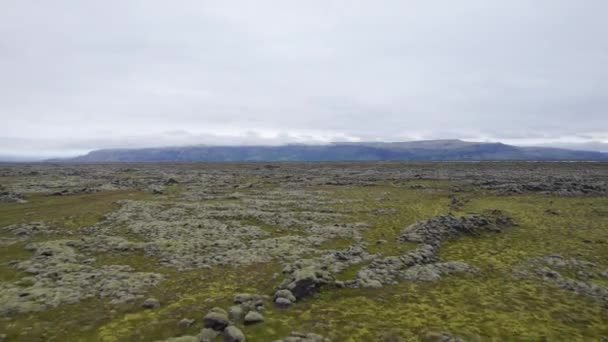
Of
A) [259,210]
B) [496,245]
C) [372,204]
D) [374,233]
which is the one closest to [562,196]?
[372,204]

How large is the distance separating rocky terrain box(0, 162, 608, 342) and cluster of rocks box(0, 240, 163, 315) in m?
0.11

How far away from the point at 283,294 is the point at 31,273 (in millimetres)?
16356

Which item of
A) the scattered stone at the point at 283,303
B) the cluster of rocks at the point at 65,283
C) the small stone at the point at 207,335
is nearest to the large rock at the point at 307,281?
the scattered stone at the point at 283,303

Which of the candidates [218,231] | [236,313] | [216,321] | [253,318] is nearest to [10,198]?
[218,231]

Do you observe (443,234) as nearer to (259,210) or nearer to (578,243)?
(578,243)

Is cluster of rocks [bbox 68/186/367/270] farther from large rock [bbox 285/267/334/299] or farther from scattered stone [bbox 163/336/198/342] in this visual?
scattered stone [bbox 163/336/198/342]

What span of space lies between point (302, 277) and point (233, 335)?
6.05m

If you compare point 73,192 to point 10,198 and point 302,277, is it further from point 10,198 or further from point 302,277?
point 302,277

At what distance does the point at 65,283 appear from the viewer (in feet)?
68.0

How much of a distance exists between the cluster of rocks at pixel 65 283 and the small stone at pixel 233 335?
23.6 ft

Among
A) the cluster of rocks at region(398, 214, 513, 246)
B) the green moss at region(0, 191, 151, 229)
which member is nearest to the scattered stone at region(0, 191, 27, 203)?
the green moss at region(0, 191, 151, 229)

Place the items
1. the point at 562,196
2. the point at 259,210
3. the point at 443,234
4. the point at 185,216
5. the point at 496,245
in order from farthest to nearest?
the point at 562,196
the point at 259,210
the point at 185,216
the point at 443,234
the point at 496,245

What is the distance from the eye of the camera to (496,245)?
2939 centimetres

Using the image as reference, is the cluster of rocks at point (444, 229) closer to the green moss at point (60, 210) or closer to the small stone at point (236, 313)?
the small stone at point (236, 313)
